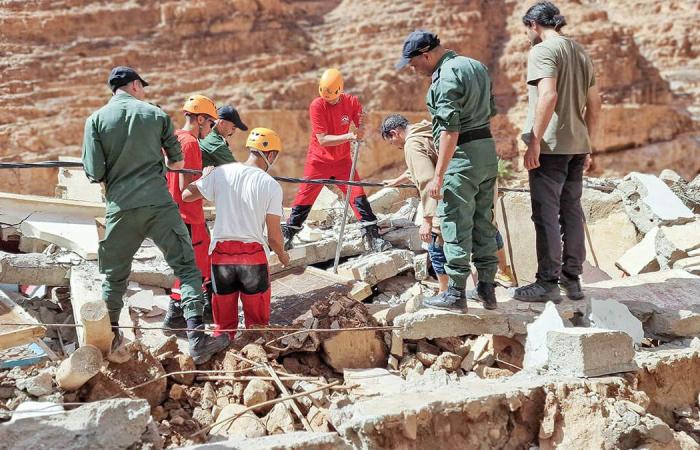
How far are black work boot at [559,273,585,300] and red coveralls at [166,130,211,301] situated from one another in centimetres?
273

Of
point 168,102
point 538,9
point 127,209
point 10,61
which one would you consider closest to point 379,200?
Answer: point 538,9

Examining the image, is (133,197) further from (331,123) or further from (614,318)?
(614,318)

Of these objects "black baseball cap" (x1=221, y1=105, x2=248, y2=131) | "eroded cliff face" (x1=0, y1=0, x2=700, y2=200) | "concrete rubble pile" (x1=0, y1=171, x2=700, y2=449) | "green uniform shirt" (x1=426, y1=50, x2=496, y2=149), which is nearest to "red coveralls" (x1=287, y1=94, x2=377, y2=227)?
"concrete rubble pile" (x1=0, y1=171, x2=700, y2=449)

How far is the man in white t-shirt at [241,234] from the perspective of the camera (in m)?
4.70

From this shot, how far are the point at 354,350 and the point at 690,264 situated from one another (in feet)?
11.5

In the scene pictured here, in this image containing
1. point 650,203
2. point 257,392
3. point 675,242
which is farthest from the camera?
point 650,203

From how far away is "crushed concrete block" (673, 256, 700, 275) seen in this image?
621 centimetres

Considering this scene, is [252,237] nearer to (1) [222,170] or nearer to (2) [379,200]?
(1) [222,170]

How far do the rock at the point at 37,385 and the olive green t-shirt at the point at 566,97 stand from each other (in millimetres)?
3357

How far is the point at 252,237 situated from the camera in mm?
4723

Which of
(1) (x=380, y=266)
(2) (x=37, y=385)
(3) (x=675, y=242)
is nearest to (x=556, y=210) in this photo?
(1) (x=380, y=266)

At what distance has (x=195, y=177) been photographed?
543 centimetres

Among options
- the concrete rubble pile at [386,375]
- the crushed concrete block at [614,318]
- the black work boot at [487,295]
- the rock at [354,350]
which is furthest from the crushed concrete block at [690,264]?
the rock at [354,350]

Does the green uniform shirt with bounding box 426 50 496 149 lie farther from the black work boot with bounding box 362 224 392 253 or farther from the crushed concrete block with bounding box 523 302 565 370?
the black work boot with bounding box 362 224 392 253
